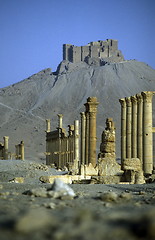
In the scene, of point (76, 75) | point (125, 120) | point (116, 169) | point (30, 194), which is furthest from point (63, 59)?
point (30, 194)

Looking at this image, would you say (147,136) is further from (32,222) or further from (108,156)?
(32,222)

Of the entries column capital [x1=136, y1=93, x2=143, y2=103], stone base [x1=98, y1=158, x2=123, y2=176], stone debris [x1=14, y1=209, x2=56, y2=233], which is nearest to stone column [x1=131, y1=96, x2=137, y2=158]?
column capital [x1=136, y1=93, x2=143, y2=103]

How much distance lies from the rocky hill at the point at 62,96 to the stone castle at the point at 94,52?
9.16 m

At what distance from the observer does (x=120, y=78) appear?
12219 cm

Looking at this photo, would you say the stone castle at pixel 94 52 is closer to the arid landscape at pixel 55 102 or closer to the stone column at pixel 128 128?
the arid landscape at pixel 55 102

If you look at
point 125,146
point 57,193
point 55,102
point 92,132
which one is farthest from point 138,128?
point 55,102

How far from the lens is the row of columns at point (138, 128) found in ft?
86.3

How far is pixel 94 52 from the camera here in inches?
6029

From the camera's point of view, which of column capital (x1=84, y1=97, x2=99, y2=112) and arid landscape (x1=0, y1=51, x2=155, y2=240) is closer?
column capital (x1=84, y1=97, x2=99, y2=112)

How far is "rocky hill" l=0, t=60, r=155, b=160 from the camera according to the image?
99125mm

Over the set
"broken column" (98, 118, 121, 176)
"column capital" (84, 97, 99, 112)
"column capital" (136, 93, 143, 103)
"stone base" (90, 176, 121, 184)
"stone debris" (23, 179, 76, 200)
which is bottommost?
"stone base" (90, 176, 121, 184)

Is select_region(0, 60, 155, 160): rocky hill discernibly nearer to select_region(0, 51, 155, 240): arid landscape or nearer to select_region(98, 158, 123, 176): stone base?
select_region(0, 51, 155, 240): arid landscape

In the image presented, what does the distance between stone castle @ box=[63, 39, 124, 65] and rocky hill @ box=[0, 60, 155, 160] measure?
9157 millimetres

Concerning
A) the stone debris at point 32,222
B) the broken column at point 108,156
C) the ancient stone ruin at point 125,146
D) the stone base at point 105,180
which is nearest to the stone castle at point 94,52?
the ancient stone ruin at point 125,146
